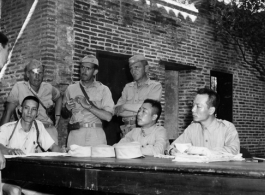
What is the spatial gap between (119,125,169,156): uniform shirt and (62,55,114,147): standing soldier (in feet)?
2.53

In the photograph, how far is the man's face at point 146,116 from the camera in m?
4.34

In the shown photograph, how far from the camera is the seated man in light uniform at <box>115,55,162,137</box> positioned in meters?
5.26

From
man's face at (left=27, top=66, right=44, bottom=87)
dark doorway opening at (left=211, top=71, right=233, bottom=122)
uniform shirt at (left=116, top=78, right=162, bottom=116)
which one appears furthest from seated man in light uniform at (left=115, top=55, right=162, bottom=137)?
dark doorway opening at (left=211, top=71, right=233, bottom=122)

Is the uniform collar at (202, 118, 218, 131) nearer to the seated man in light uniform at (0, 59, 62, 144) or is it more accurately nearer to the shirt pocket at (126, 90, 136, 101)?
the shirt pocket at (126, 90, 136, 101)

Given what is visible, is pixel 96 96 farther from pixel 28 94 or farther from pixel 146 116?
pixel 146 116

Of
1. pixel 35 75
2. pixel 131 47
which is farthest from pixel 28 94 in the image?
pixel 131 47

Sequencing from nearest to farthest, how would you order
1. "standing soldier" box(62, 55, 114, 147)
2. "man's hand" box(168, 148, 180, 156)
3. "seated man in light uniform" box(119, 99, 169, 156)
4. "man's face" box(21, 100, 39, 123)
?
"man's hand" box(168, 148, 180, 156) → "seated man in light uniform" box(119, 99, 169, 156) → "man's face" box(21, 100, 39, 123) → "standing soldier" box(62, 55, 114, 147)

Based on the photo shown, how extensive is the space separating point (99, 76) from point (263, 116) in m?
6.03

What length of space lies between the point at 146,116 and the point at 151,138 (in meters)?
0.25

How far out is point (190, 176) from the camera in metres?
2.26

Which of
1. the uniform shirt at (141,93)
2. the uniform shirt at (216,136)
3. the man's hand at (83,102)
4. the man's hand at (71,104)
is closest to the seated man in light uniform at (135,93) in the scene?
the uniform shirt at (141,93)

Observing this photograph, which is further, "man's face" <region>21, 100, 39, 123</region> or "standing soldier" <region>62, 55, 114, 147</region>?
"standing soldier" <region>62, 55, 114, 147</region>

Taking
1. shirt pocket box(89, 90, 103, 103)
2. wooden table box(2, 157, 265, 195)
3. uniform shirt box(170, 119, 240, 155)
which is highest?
shirt pocket box(89, 90, 103, 103)

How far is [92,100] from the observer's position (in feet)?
17.4
